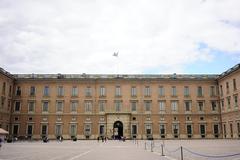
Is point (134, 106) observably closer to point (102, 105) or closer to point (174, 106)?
point (102, 105)

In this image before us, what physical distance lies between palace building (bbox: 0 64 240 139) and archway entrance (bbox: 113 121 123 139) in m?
0.19

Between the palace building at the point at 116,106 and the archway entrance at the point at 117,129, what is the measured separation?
0.19m

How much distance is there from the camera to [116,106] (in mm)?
54688

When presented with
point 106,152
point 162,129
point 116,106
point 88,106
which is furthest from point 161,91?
point 106,152

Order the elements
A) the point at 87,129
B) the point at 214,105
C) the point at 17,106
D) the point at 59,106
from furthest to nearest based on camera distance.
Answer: the point at 214,105 < the point at 59,106 < the point at 17,106 < the point at 87,129

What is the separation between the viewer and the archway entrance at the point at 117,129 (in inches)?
2130

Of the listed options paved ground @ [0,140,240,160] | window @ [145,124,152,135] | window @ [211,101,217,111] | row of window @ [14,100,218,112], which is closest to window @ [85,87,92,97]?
row of window @ [14,100,218,112]

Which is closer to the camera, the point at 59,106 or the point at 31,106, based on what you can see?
the point at 31,106

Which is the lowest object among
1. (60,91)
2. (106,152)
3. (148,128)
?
(106,152)

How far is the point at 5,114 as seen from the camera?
167ft

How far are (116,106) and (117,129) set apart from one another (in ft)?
14.7

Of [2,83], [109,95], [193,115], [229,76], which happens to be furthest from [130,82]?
[2,83]

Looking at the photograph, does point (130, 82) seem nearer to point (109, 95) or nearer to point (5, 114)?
point (109, 95)

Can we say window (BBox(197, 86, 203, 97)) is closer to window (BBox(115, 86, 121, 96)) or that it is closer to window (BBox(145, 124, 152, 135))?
window (BBox(145, 124, 152, 135))
